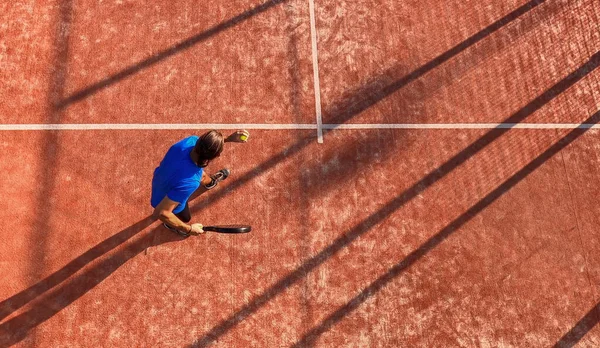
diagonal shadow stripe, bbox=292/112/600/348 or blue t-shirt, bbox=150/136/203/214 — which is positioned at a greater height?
blue t-shirt, bbox=150/136/203/214

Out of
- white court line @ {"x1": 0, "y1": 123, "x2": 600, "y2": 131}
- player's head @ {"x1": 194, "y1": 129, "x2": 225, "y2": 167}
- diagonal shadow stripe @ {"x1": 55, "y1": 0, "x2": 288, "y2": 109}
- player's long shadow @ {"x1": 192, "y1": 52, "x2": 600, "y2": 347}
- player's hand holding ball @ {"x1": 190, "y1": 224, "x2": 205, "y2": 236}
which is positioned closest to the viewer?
player's head @ {"x1": 194, "y1": 129, "x2": 225, "y2": 167}

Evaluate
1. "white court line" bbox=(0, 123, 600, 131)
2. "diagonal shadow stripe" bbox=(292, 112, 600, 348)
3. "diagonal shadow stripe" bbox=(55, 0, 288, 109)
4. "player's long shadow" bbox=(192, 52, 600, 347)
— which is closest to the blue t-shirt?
"player's long shadow" bbox=(192, 52, 600, 347)

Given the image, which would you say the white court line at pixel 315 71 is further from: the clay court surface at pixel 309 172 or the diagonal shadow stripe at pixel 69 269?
the diagonal shadow stripe at pixel 69 269

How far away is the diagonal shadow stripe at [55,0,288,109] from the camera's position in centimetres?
673

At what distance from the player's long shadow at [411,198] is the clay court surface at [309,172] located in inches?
0.9

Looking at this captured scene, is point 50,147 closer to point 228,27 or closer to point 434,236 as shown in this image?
point 228,27

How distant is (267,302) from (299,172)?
178cm

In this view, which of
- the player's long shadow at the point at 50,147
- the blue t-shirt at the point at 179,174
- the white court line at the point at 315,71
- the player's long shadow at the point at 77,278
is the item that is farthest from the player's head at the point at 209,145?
the player's long shadow at the point at 50,147

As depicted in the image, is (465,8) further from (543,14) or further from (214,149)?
(214,149)

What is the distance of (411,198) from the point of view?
651 centimetres

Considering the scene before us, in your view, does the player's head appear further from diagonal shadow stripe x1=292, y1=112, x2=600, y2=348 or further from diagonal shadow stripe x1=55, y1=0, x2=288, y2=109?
diagonal shadow stripe x1=55, y1=0, x2=288, y2=109

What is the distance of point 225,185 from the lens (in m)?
6.37

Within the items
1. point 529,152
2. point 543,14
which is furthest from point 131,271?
point 543,14

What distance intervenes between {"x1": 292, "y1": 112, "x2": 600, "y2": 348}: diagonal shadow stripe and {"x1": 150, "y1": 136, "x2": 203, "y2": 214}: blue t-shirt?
235cm
